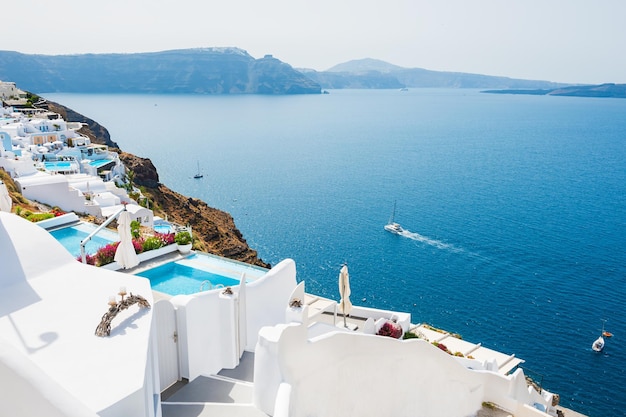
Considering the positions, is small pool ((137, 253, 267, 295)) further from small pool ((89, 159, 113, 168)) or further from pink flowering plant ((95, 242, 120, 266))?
small pool ((89, 159, 113, 168))

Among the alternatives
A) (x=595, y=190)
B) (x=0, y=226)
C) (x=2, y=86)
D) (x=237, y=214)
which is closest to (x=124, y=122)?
(x=2, y=86)

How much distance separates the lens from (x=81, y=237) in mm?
15539

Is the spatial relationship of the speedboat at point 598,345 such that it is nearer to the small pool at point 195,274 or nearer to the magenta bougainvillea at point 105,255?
the small pool at point 195,274

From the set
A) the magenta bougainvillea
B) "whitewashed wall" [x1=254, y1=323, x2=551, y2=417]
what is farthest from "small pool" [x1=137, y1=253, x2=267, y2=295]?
"whitewashed wall" [x1=254, y1=323, x2=551, y2=417]

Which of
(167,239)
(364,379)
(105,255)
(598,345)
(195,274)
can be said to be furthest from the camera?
(598,345)

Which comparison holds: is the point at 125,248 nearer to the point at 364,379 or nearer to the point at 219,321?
the point at 219,321

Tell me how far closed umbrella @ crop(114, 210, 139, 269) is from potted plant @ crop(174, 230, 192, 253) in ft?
5.93

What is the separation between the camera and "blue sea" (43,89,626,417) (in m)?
33.1

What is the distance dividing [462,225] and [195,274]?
42.8m

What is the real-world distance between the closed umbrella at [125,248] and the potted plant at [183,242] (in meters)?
1.81

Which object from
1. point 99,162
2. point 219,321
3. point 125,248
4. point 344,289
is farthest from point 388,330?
point 99,162

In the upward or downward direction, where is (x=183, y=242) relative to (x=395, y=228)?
upward

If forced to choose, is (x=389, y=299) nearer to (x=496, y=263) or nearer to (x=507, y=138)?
(x=496, y=263)

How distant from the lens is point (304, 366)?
8.11 metres
